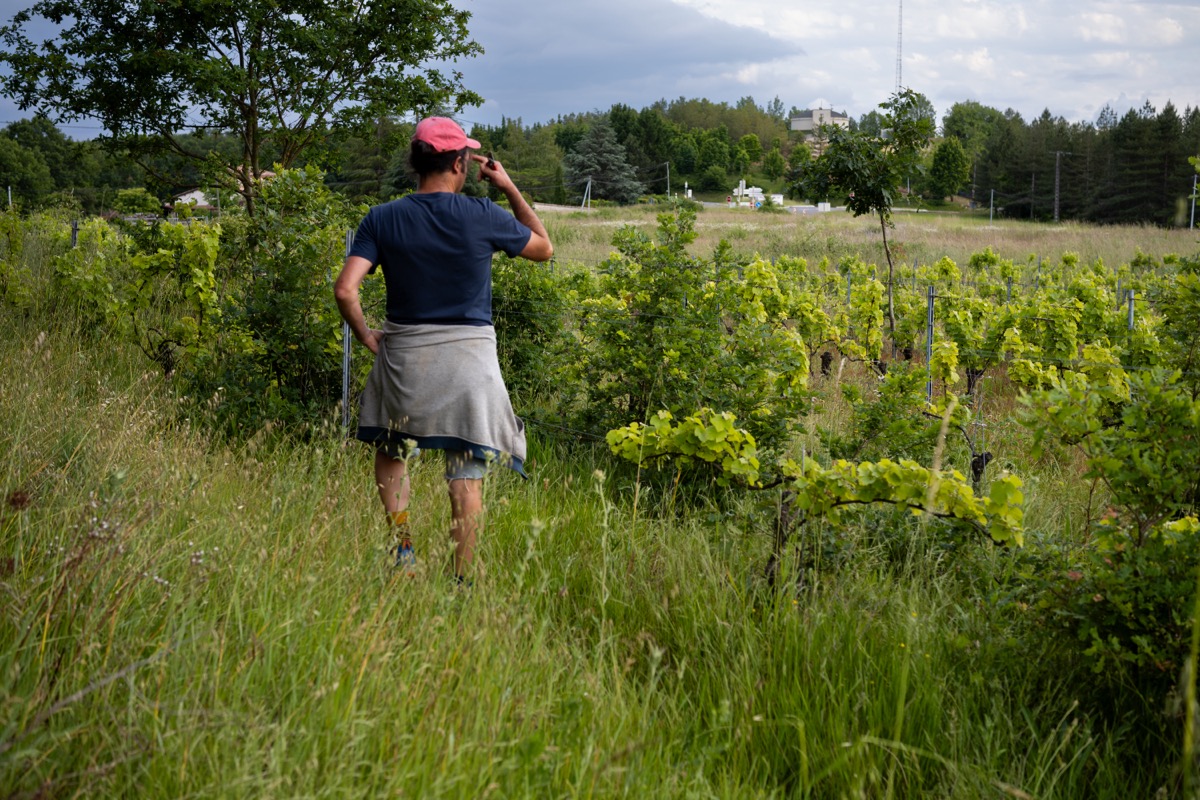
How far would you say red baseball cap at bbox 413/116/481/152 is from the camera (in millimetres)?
3469

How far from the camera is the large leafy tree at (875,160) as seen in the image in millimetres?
9188

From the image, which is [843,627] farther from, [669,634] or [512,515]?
[512,515]

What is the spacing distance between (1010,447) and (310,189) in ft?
17.0

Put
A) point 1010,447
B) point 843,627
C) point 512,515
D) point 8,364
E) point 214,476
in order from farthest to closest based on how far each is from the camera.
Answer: point 1010,447 < point 8,364 < point 512,515 < point 214,476 < point 843,627

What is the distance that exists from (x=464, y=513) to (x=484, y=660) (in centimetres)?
119

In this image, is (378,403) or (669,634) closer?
(669,634)

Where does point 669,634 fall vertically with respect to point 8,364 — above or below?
below

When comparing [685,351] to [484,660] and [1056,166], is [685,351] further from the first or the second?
[1056,166]

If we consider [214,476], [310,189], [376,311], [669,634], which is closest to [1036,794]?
[669,634]

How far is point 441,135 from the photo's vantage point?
11.5 ft

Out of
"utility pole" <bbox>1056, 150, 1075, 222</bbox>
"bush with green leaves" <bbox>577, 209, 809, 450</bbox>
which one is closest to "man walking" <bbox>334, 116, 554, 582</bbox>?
"bush with green leaves" <bbox>577, 209, 809, 450</bbox>

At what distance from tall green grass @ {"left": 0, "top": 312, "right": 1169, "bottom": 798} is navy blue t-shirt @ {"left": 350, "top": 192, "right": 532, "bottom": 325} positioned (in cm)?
79

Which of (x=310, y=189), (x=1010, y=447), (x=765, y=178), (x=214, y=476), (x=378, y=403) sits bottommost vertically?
(x=1010, y=447)

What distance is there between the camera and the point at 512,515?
14.5 ft
